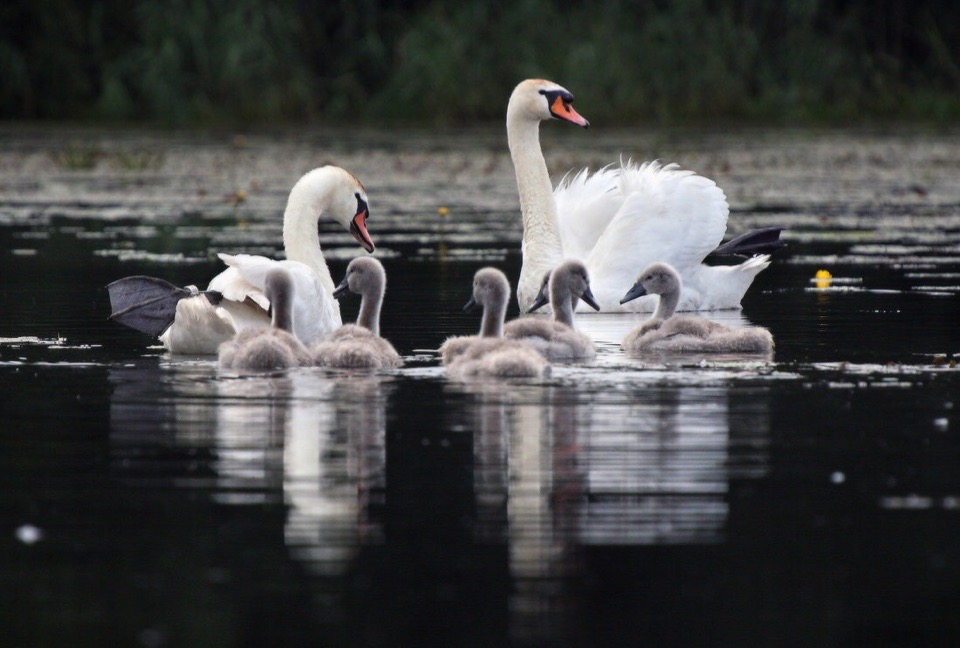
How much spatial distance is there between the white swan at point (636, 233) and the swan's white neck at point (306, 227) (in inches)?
62.3

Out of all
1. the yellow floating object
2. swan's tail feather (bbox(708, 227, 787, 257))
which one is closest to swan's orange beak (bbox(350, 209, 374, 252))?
swan's tail feather (bbox(708, 227, 787, 257))

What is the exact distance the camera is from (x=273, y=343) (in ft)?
26.6

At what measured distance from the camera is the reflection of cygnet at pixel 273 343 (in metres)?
8.08

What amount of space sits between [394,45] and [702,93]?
17.8ft

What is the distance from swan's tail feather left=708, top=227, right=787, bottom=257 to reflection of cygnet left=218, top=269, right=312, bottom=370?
368cm

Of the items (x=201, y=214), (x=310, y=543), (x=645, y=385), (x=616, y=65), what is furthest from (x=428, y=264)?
(x=616, y=65)

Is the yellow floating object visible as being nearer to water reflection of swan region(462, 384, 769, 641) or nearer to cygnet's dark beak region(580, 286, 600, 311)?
cygnet's dark beak region(580, 286, 600, 311)

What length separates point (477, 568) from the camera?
480cm

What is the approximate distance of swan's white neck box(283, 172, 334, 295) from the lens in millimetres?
9938

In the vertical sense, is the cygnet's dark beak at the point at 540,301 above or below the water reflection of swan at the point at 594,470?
above

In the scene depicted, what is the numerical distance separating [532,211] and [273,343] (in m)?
3.89

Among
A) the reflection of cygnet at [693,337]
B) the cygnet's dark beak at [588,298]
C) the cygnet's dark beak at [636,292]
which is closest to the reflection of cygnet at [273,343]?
the reflection of cygnet at [693,337]

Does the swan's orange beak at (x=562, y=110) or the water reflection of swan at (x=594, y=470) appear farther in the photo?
the swan's orange beak at (x=562, y=110)

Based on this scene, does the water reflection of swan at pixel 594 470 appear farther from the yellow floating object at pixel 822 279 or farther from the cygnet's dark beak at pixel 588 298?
the yellow floating object at pixel 822 279
